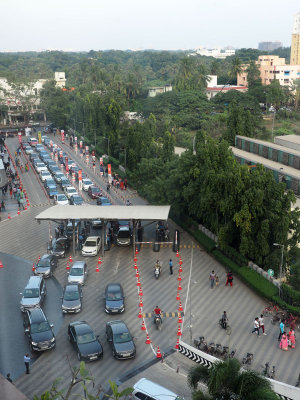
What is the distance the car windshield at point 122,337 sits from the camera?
20291mm

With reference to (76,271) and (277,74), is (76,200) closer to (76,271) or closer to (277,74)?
(76,271)

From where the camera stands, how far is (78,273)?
27.4 meters

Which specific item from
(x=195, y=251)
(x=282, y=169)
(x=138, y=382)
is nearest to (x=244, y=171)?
(x=195, y=251)

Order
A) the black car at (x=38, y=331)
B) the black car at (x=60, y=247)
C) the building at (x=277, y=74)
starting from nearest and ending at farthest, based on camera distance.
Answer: the black car at (x=38, y=331)
the black car at (x=60, y=247)
the building at (x=277, y=74)

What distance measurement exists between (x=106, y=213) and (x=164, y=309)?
8.94 meters

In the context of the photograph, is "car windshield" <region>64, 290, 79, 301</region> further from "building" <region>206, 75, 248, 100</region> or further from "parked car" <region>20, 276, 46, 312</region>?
"building" <region>206, 75, 248, 100</region>

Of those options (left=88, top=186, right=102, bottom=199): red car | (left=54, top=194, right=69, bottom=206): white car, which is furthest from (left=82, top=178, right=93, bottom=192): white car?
(left=54, top=194, right=69, bottom=206): white car

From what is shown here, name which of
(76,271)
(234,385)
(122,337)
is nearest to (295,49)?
(76,271)

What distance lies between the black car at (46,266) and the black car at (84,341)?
719cm

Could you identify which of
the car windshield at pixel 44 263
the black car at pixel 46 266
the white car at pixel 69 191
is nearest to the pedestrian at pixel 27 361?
the black car at pixel 46 266

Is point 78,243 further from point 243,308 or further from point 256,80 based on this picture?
point 256,80

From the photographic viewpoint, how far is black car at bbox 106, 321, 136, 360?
19797 mm

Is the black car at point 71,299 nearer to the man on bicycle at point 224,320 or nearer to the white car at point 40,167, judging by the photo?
the man on bicycle at point 224,320

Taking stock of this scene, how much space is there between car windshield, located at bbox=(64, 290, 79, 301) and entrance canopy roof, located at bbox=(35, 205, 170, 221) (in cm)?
638
